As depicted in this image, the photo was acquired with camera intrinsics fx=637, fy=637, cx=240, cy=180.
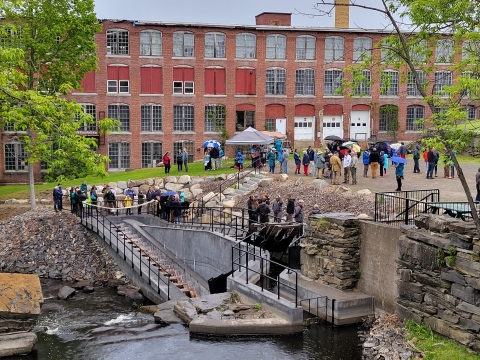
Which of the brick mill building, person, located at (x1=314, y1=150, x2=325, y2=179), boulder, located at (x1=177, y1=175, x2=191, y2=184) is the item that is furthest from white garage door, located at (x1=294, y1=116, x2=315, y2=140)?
person, located at (x1=314, y1=150, x2=325, y2=179)

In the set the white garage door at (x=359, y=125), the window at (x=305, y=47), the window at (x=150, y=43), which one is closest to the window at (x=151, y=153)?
the window at (x=150, y=43)

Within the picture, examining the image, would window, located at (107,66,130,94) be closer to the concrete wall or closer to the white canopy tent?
the white canopy tent

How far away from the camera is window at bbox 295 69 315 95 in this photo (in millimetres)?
49625

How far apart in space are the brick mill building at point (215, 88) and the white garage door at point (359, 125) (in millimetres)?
80

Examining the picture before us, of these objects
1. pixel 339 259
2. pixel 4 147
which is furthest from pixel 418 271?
pixel 4 147

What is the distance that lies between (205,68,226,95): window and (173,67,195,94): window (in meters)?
1.16

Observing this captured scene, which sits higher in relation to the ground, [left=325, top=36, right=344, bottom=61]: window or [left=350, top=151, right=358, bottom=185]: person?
[left=325, top=36, right=344, bottom=61]: window

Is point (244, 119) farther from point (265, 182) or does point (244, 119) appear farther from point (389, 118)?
point (265, 182)

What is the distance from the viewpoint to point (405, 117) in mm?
51438

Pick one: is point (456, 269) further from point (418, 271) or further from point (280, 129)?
point (280, 129)

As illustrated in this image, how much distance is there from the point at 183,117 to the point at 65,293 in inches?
1070

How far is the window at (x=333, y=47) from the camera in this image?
49.4 meters

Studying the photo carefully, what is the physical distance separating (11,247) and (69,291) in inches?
256

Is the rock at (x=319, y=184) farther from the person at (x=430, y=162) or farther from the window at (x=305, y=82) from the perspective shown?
the window at (x=305, y=82)
